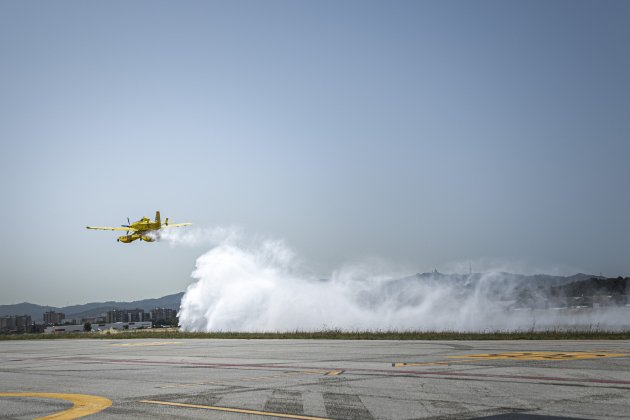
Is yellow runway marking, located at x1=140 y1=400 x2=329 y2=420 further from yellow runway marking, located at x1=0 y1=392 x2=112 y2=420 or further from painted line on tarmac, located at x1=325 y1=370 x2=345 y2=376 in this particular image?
painted line on tarmac, located at x1=325 y1=370 x2=345 y2=376

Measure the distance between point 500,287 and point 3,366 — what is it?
95.6m

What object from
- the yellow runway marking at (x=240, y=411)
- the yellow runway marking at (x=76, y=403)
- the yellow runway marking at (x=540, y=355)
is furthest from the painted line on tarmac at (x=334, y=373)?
the yellow runway marking at (x=76, y=403)

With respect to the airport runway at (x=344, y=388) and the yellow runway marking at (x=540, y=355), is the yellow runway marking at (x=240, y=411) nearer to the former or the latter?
the airport runway at (x=344, y=388)

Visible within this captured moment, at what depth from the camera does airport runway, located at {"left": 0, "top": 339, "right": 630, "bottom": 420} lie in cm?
1159

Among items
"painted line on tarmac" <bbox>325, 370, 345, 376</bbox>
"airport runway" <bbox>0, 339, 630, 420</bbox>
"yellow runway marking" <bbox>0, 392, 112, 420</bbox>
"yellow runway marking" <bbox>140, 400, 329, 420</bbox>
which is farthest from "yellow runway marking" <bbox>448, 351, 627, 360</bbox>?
"yellow runway marking" <bbox>0, 392, 112, 420</bbox>

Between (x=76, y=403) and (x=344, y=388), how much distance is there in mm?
6099

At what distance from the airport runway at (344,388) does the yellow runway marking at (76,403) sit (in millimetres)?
40

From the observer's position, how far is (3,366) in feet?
88.2

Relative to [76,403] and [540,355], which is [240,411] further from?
[540,355]

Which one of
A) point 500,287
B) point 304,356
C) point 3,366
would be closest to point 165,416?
point 304,356

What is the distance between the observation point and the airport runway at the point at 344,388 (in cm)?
1159

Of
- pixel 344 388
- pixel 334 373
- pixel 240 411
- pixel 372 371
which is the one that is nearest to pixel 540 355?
pixel 372 371

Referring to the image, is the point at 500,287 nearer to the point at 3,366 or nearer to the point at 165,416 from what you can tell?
the point at 3,366

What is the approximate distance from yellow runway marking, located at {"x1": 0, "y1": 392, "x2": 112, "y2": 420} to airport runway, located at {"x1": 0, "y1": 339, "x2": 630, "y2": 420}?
0.04 meters
